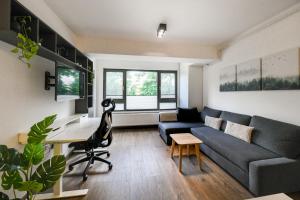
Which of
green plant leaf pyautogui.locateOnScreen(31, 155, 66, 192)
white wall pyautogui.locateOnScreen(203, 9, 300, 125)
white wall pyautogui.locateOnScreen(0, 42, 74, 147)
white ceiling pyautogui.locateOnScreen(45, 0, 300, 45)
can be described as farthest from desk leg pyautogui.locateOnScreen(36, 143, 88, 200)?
white wall pyautogui.locateOnScreen(203, 9, 300, 125)

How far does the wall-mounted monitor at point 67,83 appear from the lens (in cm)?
207

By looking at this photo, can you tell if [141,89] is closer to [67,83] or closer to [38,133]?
[67,83]

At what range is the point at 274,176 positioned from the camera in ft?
6.03

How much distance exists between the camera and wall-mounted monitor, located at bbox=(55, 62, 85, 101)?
2.07m

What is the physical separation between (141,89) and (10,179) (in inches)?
182

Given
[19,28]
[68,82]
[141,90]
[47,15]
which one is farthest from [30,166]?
[141,90]

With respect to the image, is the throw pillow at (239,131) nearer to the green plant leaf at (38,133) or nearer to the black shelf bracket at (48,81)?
the green plant leaf at (38,133)

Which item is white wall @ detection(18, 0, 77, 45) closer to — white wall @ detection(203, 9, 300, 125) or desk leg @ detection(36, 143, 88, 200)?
desk leg @ detection(36, 143, 88, 200)

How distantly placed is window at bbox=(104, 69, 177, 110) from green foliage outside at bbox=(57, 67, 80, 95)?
8.46 feet

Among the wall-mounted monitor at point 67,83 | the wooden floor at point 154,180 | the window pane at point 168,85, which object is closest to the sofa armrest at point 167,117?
the window pane at point 168,85

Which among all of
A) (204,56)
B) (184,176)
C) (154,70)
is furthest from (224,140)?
(154,70)

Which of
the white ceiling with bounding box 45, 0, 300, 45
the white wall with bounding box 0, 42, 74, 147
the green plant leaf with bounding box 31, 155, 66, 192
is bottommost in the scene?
the green plant leaf with bounding box 31, 155, 66, 192

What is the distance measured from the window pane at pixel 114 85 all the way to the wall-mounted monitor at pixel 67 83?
236 cm

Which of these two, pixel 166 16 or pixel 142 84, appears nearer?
pixel 166 16
